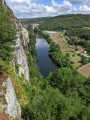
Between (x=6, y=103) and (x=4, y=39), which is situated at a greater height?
(x=4, y=39)

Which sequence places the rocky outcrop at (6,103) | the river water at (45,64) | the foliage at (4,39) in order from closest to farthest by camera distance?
the rocky outcrop at (6,103) → the foliage at (4,39) → the river water at (45,64)

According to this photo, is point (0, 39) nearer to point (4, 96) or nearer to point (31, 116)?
point (4, 96)

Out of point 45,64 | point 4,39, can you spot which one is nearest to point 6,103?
point 4,39

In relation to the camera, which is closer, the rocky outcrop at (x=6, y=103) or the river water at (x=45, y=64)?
the rocky outcrop at (x=6, y=103)

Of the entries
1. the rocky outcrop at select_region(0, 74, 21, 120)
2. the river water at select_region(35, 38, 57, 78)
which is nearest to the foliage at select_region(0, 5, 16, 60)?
the rocky outcrop at select_region(0, 74, 21, 120)

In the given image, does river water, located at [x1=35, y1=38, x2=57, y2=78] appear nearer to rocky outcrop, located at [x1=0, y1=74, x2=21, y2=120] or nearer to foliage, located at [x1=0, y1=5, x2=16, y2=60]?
foliage, located at [x1=0, y1=5, x2=16, y2=60]

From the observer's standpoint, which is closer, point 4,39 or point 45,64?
point 4,39

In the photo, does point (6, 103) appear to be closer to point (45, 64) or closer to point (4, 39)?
point (4, 39)

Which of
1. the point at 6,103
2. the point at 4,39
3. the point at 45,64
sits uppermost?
the point at 4,39

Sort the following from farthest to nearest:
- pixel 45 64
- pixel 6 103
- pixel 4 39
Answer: pixel 45 64 → pixel 4 39 → pixel 6 103

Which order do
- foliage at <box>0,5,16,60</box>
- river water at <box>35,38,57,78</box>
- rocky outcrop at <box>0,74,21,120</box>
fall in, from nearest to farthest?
rocky outcrop at <box>0,74,21,120</box> < foliage at <box>0,5,16,60</box> < river water at <box>35,38,57,78</box>

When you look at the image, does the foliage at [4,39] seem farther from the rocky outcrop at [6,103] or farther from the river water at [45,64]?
the river water at [45,64]

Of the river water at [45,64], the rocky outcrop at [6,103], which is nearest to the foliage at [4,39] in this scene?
the rocky outcrop at [6,103]

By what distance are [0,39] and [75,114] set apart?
10884mm
